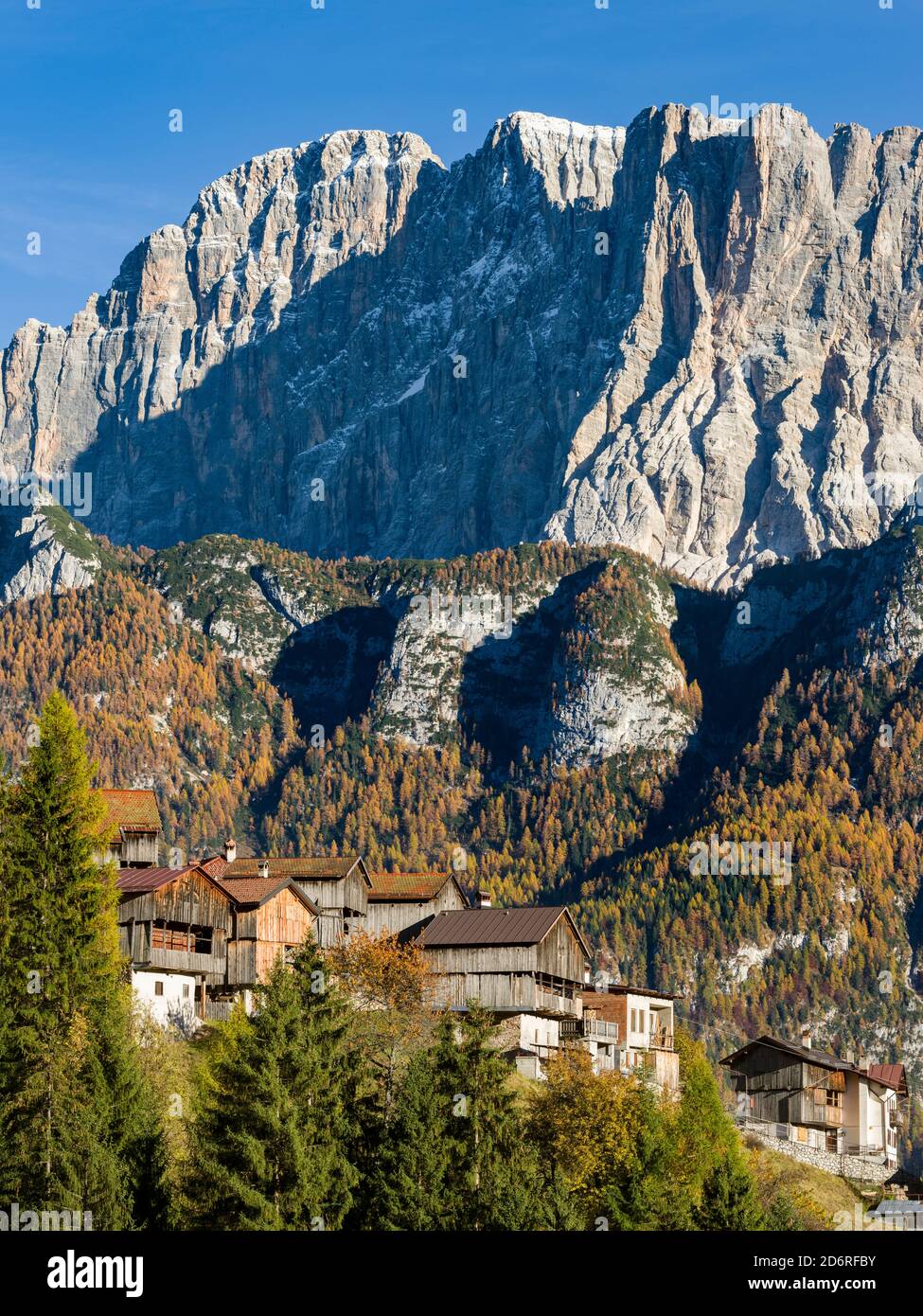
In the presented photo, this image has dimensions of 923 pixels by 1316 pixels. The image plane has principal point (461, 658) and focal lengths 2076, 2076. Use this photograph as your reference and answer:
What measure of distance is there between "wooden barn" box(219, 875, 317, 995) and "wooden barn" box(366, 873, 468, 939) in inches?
483

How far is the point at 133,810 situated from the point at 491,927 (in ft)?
71.6

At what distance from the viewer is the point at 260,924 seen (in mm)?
109000

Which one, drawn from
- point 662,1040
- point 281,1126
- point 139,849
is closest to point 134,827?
point 139,849

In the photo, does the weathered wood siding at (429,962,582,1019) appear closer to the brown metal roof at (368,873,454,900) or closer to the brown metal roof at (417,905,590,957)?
the brown metal roof at (417,905,590,957)

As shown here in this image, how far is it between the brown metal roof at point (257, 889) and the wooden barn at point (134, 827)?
6.74m

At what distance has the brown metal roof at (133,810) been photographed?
119m

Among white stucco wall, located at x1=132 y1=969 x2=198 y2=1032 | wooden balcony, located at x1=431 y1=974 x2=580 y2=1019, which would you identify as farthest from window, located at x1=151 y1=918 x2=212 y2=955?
wooden balcony, located at x1=431 y1=974 x2=580 y2=1019

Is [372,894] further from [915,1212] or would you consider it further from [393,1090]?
[393,1090]

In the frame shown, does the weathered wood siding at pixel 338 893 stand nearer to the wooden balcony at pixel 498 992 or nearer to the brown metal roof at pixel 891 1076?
the wooden balcony at pixel 498 992

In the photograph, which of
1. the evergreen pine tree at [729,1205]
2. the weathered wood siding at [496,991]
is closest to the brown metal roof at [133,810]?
the weathered wood siding at [496,991]

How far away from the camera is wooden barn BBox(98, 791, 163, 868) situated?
119 meters
